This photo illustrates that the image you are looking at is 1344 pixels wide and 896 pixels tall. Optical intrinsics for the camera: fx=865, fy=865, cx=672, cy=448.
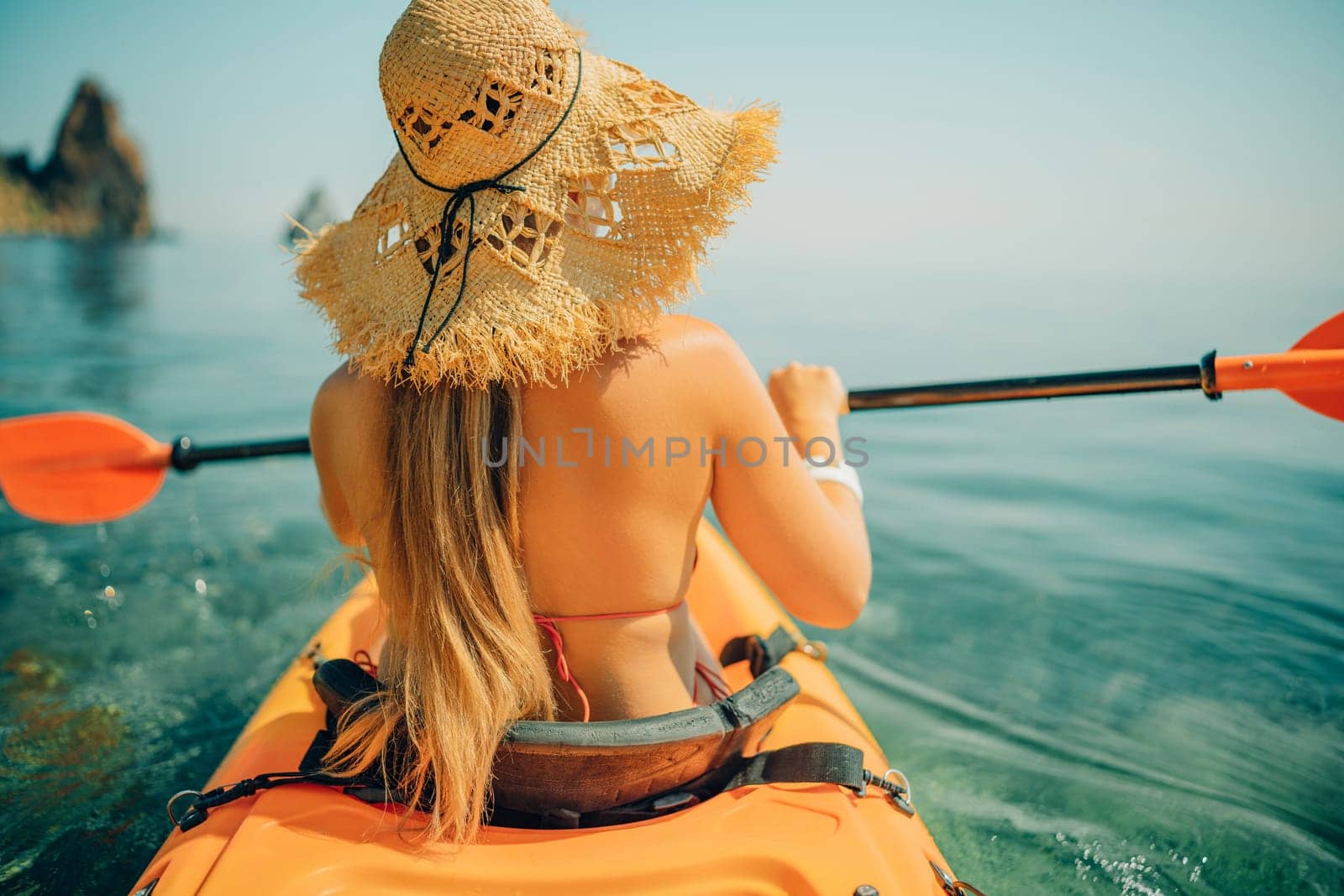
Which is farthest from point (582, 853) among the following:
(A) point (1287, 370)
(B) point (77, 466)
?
(B) point (77, 466)

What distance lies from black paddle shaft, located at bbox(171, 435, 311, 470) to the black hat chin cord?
5.85 ft

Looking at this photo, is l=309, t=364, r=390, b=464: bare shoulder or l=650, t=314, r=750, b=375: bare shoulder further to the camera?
l=309, t=364, r=390, b=464: bare shoulder

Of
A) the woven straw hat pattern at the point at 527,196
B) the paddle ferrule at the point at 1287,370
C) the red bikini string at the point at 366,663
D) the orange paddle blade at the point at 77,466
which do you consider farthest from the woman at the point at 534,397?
the orange paddle blade at the point at 77,466

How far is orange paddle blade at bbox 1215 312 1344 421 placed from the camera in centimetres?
220

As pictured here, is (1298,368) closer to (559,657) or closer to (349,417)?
(559,657)

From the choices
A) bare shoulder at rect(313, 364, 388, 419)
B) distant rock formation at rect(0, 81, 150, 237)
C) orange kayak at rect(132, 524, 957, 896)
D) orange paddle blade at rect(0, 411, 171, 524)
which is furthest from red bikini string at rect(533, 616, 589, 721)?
distant rock formation at rect(0, 81, 150, 237)

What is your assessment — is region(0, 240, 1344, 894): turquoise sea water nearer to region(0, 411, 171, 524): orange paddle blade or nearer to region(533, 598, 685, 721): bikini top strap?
region(533, 598, 685, 721): bikini top strap

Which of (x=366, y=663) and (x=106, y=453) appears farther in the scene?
(x=106, y=453)

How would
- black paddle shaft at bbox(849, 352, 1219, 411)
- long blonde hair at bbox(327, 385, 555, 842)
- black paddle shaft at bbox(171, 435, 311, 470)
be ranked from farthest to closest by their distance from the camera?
black paddle shaft at bbox(171, 435, 311, 470)
black paddle shaft at bbox(849, 352, 1219, 411)
long blonde hair at bbox(327, 385, 555, 842)

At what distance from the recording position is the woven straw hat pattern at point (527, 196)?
119 cm

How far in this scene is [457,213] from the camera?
127 centimetres

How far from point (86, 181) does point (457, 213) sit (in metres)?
94.4

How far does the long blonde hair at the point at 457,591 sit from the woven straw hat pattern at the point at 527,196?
0.26 ft

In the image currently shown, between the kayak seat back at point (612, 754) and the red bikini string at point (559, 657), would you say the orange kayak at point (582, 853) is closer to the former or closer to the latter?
the kayak seat back at point (612, 754)
